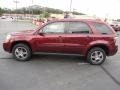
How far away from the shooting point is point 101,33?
28.0 feet

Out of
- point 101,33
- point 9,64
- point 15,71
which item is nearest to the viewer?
point 15,71

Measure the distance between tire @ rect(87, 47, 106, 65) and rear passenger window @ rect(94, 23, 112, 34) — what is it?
0.66 meters

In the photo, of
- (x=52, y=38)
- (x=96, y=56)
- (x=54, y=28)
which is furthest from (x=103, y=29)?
(x=52, y=38)

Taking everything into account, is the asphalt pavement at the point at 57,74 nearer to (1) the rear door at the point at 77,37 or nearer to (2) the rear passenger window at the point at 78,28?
(1) the rear door at the point at 77,37

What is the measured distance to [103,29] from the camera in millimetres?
8625

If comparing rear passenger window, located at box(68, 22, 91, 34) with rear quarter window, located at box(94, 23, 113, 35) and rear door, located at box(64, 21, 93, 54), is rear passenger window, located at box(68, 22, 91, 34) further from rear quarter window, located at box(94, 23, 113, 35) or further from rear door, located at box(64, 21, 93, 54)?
rear quarter window, located at box(94, 23, 113, 35)

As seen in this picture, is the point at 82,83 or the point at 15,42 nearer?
the point at 82,83

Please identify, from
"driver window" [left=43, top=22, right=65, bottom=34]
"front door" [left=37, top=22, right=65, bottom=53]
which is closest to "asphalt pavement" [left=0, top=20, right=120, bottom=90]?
"front door" [left=37, top=22, right=65, bottom=53]

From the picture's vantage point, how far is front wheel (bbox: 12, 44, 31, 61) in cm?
860

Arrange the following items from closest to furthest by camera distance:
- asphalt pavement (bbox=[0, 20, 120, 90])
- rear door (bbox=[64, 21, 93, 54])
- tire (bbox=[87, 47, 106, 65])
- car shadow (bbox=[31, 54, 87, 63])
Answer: asphalt pavement (bbox=[0, 20, 120, 90]) → rear door (bbox=[64, 21, 93, 54]) → tire (bbox=[87, 47, 106, 65]) → car shadow (bbox=[31, 54, 87, 63])

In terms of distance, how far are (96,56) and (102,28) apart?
1.07 meters

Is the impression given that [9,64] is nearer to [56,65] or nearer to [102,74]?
[56,65]

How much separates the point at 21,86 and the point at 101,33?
13.0 ft

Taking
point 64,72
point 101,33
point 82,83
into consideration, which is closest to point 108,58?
point 101,33
